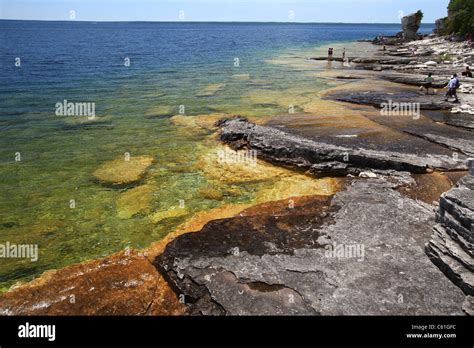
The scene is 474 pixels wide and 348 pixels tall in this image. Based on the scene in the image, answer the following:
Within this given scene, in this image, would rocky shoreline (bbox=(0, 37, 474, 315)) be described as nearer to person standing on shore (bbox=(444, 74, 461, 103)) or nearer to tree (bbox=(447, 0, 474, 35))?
person standing on shore (bbox=(444, 74, 461, 103))

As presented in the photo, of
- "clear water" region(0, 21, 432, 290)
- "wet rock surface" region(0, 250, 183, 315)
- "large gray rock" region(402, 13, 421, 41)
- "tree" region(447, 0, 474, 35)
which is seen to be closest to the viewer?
"wet rock surface" region(0, 250, 183, 315)

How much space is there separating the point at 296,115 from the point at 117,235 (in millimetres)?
14606

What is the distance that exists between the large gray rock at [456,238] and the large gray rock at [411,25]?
100616 millimetres

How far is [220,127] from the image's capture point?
67.6ft

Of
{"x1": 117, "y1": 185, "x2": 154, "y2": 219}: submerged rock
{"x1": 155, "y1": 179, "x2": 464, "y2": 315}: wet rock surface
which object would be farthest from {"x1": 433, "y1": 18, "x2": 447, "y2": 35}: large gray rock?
{"x1": 117, "y1": 185, "x2": 154, "y2": 219}: submerged rock

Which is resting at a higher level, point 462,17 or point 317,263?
point 462,17

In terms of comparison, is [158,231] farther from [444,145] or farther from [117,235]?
[444,145]

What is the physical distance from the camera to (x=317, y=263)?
8.05m

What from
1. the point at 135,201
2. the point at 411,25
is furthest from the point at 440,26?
the point at 135,201

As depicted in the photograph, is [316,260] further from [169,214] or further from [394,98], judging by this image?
[394,98]

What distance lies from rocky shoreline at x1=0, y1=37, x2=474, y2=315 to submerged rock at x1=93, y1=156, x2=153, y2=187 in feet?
16.0

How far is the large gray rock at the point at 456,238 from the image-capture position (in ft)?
23.3

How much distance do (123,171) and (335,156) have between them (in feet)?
29.5

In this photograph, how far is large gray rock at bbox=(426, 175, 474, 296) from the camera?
7.10 m
